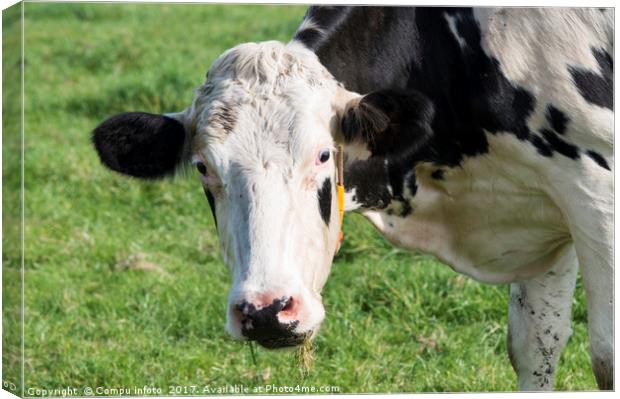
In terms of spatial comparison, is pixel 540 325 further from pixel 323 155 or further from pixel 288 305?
pixel 288 305

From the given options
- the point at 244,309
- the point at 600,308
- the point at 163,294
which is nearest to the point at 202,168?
the point at 244,309

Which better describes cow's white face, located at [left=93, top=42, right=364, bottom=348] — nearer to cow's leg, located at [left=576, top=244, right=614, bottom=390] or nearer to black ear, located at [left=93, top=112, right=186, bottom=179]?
black ear, located at [left=93, top=112, right=186, bottom=179]

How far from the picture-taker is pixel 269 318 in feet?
12.9

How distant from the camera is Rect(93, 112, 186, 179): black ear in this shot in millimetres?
4539

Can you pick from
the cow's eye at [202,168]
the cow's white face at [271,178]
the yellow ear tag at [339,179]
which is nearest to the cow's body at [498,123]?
the yellow ear tag at [339,179]

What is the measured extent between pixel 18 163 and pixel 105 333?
1581 millimetres

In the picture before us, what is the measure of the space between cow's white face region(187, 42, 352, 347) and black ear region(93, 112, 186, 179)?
4.1 inches

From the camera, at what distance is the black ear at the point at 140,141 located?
454 centimetres

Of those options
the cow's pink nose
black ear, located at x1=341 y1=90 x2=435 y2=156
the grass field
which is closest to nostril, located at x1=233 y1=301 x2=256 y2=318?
the cow's pink nose

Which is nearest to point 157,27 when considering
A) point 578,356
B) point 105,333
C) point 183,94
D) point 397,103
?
point 183,94

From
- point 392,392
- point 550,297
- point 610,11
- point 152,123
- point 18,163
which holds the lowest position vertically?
point 392,392

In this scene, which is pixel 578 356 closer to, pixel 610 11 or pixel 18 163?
pixel 610 11

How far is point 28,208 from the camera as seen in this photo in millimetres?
7852

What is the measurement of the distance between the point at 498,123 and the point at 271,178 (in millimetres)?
952
